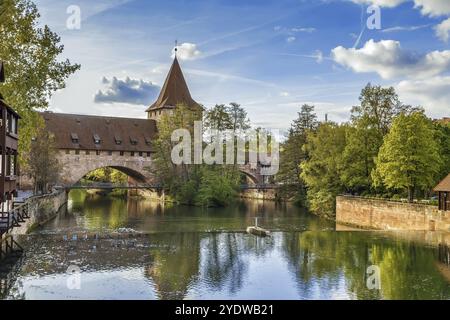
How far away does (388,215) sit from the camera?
33188 millimetres

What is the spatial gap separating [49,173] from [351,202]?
22.8m

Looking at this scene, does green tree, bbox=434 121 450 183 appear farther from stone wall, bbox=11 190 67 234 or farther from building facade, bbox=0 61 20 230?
building facade, bbox=0 61 20 230

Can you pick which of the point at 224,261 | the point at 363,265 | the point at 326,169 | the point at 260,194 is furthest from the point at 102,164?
the point at 363,265

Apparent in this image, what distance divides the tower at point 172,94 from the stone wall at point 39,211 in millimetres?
28190

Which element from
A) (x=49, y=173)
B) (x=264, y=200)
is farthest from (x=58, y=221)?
(x=264, y=200)

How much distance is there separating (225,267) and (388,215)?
53.6 feet

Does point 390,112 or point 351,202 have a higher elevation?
point 390,112

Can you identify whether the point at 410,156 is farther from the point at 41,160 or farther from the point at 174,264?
the point at 41,160

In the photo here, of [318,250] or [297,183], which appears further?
[297,183]

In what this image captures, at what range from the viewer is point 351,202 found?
37.8 m

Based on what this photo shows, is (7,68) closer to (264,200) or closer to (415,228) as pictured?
(415,228)

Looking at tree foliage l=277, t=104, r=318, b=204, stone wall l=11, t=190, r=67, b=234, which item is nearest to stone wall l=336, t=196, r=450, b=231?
tree foliage l=277, t=104, r=318, b=204

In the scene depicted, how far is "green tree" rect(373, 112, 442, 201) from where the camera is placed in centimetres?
3244
